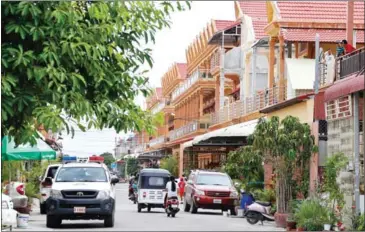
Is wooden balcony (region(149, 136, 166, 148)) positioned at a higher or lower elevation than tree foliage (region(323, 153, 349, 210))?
higher

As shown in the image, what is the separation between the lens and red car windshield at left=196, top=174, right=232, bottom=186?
1212 inches

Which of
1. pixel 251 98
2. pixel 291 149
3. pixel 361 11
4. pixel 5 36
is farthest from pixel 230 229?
pixel 5 36

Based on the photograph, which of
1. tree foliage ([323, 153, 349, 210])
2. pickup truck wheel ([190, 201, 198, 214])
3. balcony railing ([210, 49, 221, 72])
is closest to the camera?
balcony railing ([210, 49, 221, 72])

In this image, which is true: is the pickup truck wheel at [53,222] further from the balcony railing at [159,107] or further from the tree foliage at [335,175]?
the balcony railing at [159,107]

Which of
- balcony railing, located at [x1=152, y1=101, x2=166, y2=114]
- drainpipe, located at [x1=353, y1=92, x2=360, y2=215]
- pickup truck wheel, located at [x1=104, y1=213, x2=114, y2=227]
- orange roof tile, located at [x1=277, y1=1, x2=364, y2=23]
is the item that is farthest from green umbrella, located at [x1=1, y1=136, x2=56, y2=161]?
drainpipe, located at [x1=353, y1=92, x2=360, y2=215]

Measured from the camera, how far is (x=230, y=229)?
21.9 meters

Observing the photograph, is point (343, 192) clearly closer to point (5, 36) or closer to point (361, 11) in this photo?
point (361, 11)

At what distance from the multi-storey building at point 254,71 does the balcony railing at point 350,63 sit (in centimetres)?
41

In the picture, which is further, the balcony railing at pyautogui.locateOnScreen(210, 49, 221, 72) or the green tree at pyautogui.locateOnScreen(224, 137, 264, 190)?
the green tree at pyautogui.locateOnScreen(224, 137, 264, 190)

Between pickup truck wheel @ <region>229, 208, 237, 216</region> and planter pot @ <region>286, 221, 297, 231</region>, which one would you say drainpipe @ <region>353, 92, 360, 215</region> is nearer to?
planter pot @ <region>286, 221, 297, 231</region>

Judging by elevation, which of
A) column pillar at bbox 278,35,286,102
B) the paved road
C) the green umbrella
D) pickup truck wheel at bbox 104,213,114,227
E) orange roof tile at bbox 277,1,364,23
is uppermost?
orange roof tile at bbox 277,1,364,23

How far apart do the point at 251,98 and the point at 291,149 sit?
88.9 inches

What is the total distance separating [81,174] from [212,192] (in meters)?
8.78

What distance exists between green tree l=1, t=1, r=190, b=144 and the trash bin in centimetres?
1443
